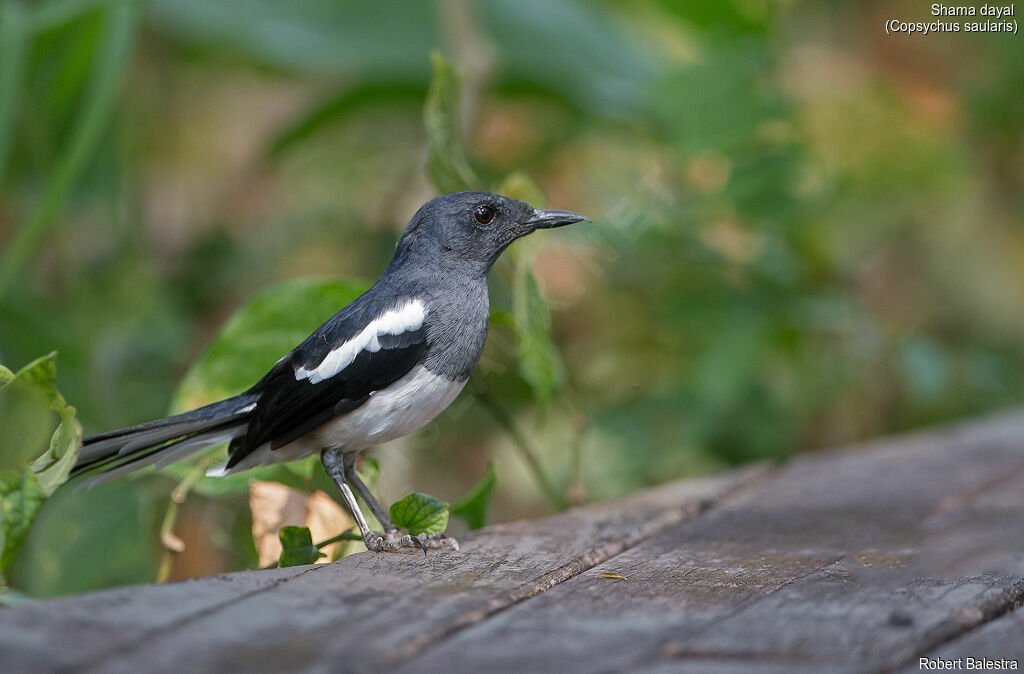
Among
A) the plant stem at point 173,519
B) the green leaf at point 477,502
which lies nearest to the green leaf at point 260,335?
the plant stem at point 173,519

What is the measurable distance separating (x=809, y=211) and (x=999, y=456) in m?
1.36

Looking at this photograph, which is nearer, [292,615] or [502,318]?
[292,615]

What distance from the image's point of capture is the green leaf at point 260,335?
7.75ft

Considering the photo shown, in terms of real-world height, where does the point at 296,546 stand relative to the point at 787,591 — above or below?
above

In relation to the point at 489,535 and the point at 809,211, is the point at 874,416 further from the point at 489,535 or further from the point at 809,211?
the point at 489,535

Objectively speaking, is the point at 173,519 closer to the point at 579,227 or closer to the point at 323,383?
the point at 323,383

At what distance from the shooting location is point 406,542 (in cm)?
191

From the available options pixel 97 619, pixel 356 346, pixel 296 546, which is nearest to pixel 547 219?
pixel 356 346

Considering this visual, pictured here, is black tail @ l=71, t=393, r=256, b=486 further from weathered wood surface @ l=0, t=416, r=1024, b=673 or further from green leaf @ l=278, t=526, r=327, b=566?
weathered wood surface @ l=0, t=416, r=1024, b=673

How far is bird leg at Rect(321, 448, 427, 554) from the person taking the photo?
1896 millimetres

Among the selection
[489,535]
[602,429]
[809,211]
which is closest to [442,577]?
[489,535]

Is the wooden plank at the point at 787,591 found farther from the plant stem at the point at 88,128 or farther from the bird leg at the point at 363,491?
the plant stem at the point at 88,128

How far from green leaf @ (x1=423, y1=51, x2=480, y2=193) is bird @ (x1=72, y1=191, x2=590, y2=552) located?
1.21 ft

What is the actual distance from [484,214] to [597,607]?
102cm
